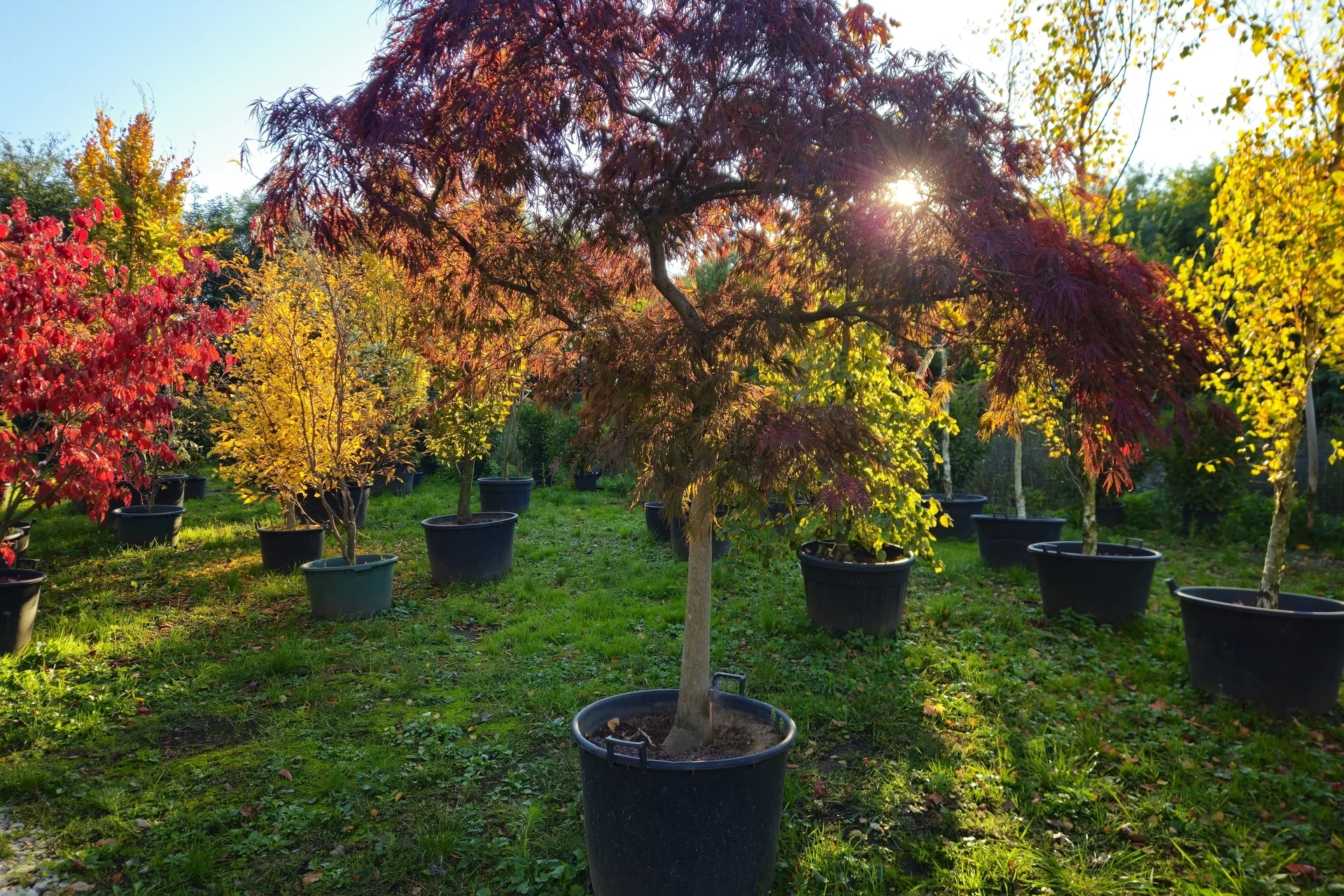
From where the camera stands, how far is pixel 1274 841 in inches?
117

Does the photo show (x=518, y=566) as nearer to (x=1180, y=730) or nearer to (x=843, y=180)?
(x=1180, y=730)

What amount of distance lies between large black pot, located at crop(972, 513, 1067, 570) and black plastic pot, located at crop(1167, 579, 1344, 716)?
342cm

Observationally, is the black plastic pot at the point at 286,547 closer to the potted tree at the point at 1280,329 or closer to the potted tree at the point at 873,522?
the potted tree at the point at 873,522

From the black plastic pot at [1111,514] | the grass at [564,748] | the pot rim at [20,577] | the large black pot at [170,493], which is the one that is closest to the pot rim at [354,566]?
the grass at [564,748]

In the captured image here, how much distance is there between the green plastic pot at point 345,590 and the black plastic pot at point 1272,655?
19.1 feet

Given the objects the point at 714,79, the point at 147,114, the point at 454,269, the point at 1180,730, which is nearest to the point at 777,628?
the point at 1180,730

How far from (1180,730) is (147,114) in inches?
515

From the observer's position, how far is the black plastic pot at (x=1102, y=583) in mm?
5617

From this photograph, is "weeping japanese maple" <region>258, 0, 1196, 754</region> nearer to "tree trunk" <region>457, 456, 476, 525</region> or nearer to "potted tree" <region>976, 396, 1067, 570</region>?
"tree trunk" <region>457, 456, 476, 525</region>

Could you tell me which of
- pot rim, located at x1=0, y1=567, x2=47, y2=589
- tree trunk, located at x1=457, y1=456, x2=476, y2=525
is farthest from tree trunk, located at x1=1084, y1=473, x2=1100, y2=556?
pot rim, located at x1=0, y1=567, x2=47, y2=589

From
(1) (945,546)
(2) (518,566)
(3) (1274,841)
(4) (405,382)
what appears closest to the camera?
(3) (1274,841)

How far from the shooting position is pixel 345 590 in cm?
591

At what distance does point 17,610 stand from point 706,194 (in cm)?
531

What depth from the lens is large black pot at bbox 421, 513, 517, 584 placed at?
703 centimetres
